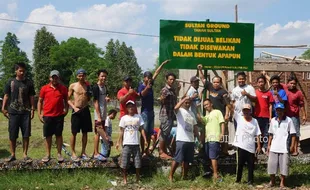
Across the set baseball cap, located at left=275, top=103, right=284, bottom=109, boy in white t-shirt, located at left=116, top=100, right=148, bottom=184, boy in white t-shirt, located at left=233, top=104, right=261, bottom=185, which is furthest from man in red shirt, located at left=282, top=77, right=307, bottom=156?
boy in white t-shirt, located at left=116, top=100, right=148, bottom=184

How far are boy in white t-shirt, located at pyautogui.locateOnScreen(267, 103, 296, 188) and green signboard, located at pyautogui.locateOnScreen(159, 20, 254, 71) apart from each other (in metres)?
1.55

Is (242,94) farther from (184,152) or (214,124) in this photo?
(184,152)

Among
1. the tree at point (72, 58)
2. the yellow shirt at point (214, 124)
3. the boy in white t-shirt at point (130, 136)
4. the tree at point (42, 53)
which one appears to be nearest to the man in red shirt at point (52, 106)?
the boy in white t-shirt at point (130, 136)

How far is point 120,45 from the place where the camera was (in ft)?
294

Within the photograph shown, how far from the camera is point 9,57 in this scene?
72000mm

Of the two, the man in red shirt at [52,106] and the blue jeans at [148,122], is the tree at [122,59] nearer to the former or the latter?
the blue jeans at [148,122]

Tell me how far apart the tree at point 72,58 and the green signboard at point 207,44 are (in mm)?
59873

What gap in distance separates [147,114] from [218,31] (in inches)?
92.6

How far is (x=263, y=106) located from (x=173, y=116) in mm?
1845

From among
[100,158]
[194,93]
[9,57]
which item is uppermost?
[9,57]

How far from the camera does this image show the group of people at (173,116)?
303 inches

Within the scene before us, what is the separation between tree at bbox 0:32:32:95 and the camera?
222 ft

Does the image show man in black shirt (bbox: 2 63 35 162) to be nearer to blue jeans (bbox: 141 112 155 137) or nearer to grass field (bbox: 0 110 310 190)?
grass field (bbox: 0 110 310 190)

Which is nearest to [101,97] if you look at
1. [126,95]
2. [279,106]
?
[126,95]
